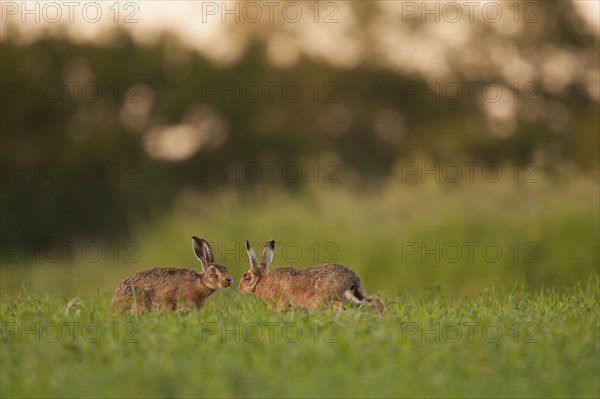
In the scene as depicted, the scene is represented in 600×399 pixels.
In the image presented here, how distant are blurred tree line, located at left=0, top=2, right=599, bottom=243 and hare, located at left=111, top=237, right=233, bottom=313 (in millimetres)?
21817

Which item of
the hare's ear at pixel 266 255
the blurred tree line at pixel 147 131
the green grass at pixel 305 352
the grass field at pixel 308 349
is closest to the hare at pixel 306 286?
the hare's ear at pixel 266 255

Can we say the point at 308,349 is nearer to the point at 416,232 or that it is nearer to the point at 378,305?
the point at 378,305

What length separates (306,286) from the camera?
377 inches

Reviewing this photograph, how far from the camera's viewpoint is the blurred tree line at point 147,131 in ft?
116

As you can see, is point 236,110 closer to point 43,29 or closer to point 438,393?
point 43,29

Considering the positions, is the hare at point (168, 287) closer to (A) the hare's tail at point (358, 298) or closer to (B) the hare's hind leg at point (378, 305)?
(A) the hare's tail at point (358, 298)

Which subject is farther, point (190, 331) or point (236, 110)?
point (236, 110)

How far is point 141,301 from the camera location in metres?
9.55

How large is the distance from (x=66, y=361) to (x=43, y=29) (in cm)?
3199

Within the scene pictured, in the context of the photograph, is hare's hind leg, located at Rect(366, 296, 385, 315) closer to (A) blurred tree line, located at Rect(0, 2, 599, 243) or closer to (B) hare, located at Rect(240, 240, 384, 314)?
(B) hare, located at Rect(240, 240, 384, 314)

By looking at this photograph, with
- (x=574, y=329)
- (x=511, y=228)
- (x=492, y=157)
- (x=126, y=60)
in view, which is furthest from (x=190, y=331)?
(x=492, y=157)

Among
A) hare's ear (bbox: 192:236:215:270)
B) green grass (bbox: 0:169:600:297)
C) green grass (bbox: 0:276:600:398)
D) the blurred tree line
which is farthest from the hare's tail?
the blurred tree line

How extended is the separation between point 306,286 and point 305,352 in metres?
1.92

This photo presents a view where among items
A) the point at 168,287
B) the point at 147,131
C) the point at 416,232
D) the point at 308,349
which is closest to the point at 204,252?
the point at 168,287
